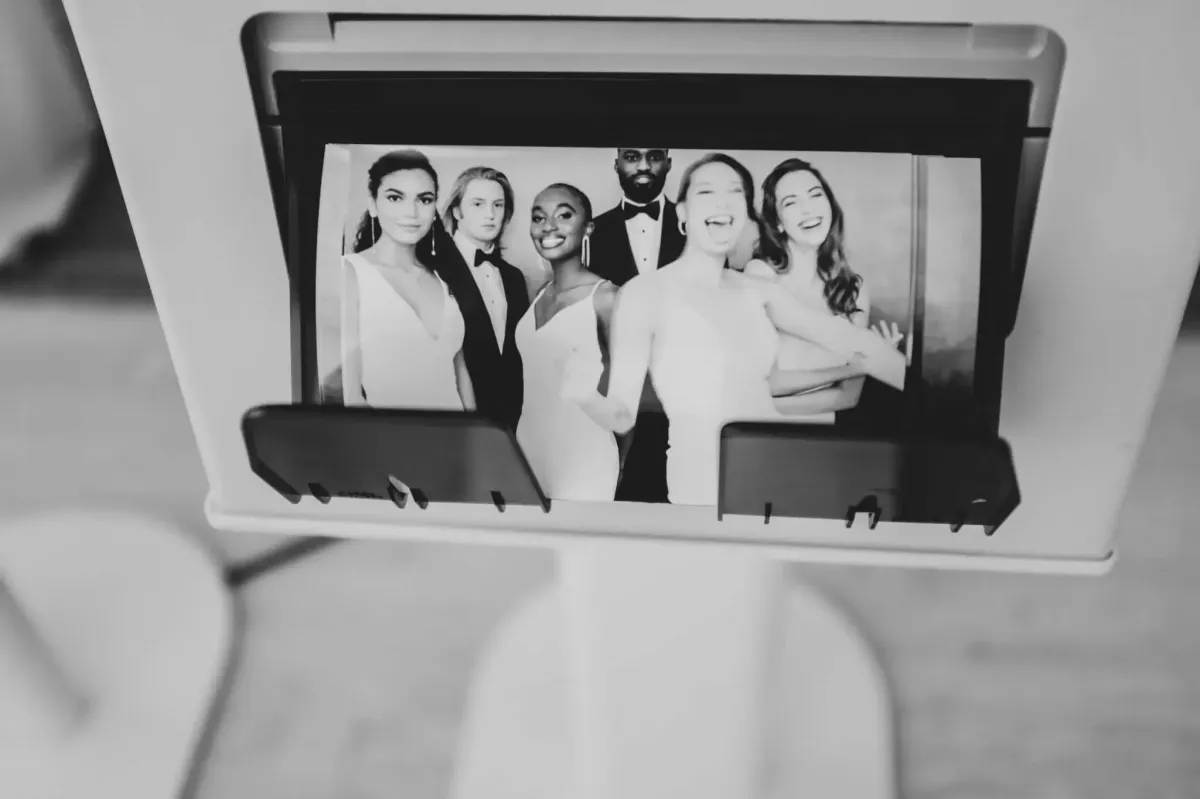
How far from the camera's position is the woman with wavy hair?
0.36 metres

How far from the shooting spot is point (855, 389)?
369 millimetres

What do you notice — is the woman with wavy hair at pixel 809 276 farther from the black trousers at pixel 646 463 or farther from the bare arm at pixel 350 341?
the bare arm at pixel 350 341

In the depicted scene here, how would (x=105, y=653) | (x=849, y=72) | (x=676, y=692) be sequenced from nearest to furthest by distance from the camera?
(x=849, y=72) < (x=676, y=692) < (x=105, y=653)

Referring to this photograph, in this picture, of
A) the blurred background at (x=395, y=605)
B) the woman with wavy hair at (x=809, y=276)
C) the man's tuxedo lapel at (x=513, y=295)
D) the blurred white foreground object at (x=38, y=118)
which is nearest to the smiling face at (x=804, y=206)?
the woman with wavy hair at (x=809, y=276)

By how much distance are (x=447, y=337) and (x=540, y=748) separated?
43 centimetres

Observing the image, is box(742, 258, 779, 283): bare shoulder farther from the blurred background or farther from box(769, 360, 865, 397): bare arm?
the blurred background

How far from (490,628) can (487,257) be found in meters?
0.48

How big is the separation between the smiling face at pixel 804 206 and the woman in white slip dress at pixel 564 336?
7 centimetres

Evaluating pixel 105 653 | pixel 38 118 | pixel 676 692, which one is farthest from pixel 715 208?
pixel 38 118

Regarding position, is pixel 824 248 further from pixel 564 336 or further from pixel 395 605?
pixel 395 605

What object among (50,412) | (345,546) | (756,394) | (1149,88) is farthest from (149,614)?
(1149,88)

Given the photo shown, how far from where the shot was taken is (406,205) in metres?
0.37

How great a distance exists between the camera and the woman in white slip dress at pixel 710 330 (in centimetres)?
36

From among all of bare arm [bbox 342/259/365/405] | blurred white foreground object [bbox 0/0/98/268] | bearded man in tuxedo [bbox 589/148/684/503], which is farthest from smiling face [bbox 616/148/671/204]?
blurred white foreground object [bbox 0/0/98/268]
